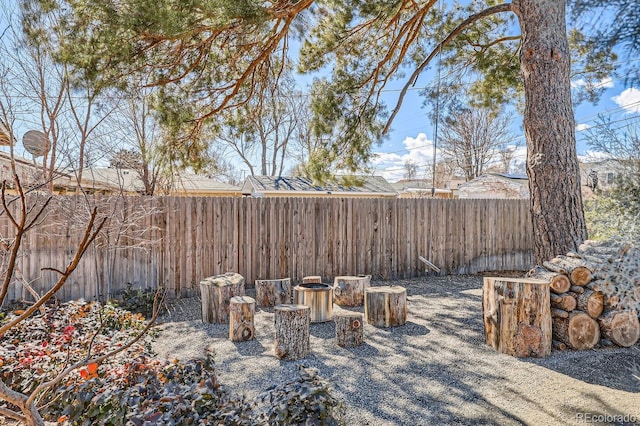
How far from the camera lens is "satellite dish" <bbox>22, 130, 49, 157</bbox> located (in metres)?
5.79

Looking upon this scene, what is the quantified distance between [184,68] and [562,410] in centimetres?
580

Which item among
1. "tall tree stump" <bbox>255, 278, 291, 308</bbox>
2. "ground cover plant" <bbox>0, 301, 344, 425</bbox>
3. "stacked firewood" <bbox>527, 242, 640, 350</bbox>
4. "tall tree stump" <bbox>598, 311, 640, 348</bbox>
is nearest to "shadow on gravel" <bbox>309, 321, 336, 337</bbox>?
"tall tree stump" <bbox>255, 278, 291, 308</bbox>

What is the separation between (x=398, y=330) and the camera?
4.45m

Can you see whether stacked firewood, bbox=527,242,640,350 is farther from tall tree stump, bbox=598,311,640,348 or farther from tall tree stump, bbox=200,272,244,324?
tall tree stump, bbox=200,272,244,324

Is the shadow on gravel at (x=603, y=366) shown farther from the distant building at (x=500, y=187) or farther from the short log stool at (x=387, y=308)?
the distant building at (x=500, y=187)

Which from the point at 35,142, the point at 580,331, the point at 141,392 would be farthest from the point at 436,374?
the point at 35,142

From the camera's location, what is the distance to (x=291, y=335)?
3.63m

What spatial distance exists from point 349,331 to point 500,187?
43.8ft

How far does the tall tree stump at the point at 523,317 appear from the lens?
11.5 feet

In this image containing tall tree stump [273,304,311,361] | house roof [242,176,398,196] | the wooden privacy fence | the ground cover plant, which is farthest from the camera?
house roof [242,176,398,196]

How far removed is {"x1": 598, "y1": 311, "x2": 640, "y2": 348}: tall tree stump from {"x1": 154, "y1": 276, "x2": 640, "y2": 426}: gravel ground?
103mm

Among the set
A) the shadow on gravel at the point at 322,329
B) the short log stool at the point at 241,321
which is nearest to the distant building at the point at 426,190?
the shadow on gravel at the point at 322,329

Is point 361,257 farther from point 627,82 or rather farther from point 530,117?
point 627,82

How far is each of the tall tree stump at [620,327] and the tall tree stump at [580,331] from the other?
8cm
